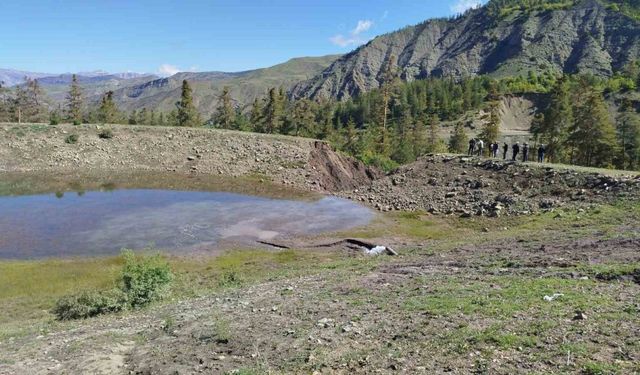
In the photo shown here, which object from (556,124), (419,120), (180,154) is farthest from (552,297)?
(419,120)

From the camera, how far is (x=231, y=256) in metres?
29.6

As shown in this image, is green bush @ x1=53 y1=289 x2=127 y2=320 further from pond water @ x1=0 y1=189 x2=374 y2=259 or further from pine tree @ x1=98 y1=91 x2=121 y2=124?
pine tree @ x1=98 y1=91 x2=121 y2=124

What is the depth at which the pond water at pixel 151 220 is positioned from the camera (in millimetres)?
30938

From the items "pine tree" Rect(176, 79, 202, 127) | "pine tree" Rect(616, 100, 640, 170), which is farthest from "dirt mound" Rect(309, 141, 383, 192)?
"pine tree" Rect(176, 79, 202, 127)

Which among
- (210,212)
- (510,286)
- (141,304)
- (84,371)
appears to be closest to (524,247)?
(510,286)

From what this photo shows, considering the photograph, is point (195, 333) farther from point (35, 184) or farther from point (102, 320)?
point (35, 184)

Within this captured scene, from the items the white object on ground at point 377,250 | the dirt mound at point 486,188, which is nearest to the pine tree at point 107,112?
the dirt mound at point 486,188

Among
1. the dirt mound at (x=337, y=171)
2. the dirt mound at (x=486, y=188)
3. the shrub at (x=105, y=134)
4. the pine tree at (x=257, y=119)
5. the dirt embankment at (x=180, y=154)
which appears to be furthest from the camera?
the pine tree at (x=257, y=119)

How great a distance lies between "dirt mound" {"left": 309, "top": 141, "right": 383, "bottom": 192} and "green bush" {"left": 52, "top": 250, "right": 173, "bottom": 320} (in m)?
36.7

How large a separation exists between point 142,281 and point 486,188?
106ft

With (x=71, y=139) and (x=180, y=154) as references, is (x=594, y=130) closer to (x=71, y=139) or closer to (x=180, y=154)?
(x=180, y=154)

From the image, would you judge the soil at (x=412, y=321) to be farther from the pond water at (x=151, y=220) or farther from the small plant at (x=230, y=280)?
the pond water at (x=151, y=220)

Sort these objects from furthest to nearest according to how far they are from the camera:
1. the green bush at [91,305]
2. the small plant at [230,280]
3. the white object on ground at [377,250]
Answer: the white object on ground at [377,250] → the small plant at [230,280] → the green bush at [91,305]

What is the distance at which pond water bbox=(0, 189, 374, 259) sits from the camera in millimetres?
30938
